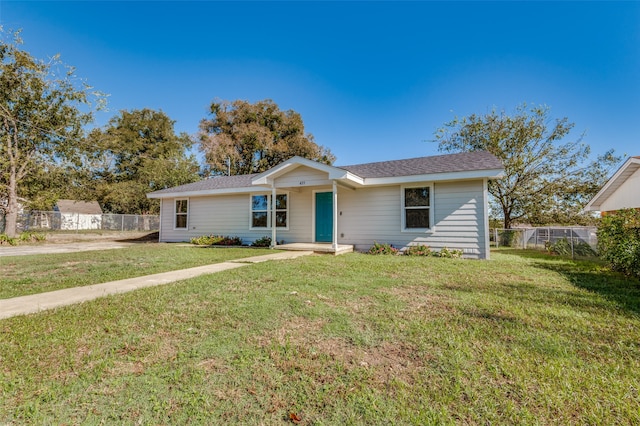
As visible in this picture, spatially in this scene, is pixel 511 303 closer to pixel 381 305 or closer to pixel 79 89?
pixel 381 305

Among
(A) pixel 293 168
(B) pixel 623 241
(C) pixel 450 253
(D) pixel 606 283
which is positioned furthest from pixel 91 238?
(B) pixel 623 241

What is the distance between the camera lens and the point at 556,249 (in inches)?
414

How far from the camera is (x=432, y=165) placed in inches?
380

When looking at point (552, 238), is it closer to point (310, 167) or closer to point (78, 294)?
point (310, 167)

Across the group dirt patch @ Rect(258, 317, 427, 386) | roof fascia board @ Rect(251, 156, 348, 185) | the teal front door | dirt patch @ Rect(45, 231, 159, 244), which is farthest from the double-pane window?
dirt patch @ Rect(45, 231, 159, 244)

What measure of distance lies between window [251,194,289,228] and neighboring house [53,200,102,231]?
18126 millimetres

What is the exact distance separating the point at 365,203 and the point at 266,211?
438 centimetres

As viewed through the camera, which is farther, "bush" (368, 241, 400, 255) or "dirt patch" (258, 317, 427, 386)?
"bush" (368, 241, 400, 255)

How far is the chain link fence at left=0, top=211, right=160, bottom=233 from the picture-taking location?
18.4 metres

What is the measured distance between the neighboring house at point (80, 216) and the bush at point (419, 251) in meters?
24.7

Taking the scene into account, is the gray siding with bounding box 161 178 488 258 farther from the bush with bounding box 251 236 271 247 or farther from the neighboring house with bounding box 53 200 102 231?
the neighboring house with bounding box 53 200 102 231

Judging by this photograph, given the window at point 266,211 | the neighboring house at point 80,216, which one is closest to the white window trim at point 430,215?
the window at point 266,211

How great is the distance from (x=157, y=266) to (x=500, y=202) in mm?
19401

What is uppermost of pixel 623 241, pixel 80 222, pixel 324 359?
pixel 80 222
